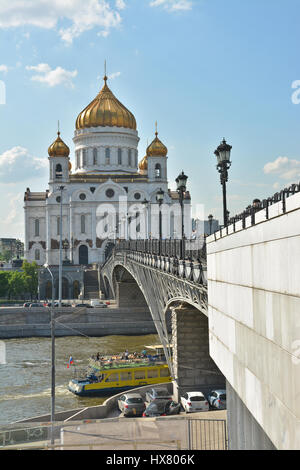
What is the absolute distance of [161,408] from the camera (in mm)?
22125

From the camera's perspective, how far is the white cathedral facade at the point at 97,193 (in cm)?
7831

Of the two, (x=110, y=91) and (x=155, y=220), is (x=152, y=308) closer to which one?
(x=155, y=220)

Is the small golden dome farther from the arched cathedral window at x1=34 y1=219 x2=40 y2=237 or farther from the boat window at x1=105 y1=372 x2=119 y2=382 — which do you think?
the boat window at x1=105 y1=372 x2=119 y2=382

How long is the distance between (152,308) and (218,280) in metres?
15.9

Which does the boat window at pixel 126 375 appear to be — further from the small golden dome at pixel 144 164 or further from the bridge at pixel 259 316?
the small golden dome at pixel 144 164

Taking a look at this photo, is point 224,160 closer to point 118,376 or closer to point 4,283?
point 118,376

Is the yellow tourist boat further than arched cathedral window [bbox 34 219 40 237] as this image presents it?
No

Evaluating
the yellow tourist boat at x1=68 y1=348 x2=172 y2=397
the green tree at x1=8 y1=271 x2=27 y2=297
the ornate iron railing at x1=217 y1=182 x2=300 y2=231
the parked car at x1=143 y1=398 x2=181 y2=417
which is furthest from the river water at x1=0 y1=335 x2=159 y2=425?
the green tree at x1=8 y1=271 x2=27 y2=297

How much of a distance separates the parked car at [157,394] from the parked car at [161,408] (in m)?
0.76

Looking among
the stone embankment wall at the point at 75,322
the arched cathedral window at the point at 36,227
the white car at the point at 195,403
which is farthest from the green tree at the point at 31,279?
the white car at the point at 195,403

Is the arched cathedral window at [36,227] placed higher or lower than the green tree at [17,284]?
higher

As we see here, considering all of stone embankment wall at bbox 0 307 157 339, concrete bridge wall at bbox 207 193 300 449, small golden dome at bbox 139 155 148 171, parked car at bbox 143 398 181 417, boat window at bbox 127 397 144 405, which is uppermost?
small golden dome at bbox 139 155 148 171

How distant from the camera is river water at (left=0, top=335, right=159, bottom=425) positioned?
2477 centimetres
